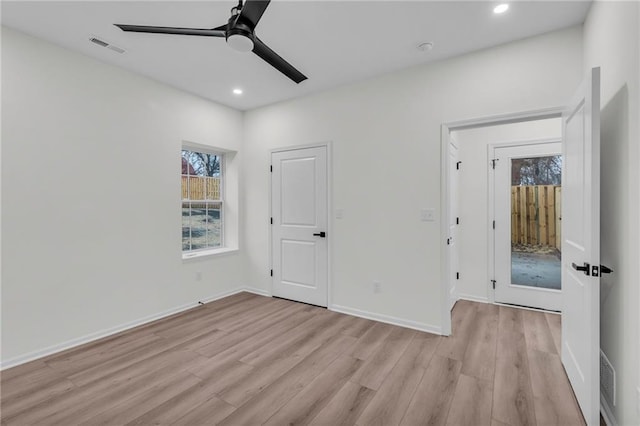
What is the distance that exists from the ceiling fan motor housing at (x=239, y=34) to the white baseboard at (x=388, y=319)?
2.91 meters

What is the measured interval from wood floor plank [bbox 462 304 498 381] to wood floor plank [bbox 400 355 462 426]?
114 millimetres

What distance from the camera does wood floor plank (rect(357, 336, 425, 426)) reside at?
1.81 metres

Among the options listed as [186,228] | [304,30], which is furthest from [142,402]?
[304,30]

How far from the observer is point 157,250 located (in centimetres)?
346

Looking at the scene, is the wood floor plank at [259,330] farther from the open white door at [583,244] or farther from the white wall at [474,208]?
the open white door at [583,244]

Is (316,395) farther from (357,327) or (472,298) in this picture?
(472,298)

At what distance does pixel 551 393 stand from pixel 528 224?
2.29m

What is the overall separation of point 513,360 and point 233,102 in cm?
434

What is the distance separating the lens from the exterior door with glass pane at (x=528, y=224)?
3594mm

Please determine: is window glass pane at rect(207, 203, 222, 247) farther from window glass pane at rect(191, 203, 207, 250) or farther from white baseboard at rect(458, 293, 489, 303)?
white baseboard at rect(458, 293, 489, 303)

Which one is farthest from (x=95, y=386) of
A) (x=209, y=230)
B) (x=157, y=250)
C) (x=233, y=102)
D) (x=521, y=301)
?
(x=521, y=301)

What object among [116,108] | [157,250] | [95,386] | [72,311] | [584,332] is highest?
[116,108]

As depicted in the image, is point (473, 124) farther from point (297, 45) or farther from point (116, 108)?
point (116, 108)

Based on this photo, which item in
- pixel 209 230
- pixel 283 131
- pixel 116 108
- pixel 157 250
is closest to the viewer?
pixel 116 108
